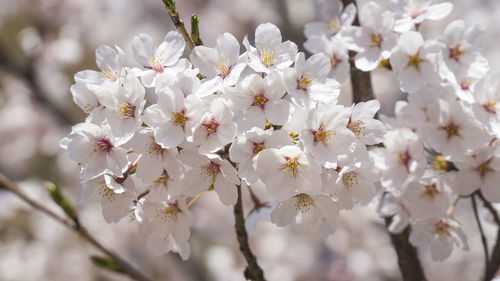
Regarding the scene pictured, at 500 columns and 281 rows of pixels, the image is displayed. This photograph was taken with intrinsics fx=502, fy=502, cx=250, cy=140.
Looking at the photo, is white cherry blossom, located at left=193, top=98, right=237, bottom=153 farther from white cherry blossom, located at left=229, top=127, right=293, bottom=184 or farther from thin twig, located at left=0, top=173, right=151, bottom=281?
thin twig, located at left=0, top=173, right=151, bottom=281

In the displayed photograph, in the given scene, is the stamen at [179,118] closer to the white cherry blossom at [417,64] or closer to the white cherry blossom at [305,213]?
the white cherry blossom at [305,213]

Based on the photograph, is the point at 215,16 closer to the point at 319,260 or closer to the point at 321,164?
the point at 319,260

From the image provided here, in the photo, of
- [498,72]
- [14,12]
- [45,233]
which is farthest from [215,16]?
[498,72]

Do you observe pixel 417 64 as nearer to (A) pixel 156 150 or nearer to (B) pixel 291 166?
(B) pixel 291 166

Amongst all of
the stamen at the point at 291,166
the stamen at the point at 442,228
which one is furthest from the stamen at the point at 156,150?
the stamen at the point at 442,228

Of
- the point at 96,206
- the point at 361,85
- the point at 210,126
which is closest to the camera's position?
the point at 210,126

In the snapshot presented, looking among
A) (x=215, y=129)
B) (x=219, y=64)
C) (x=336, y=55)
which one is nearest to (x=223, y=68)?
(x=219, y=64)
